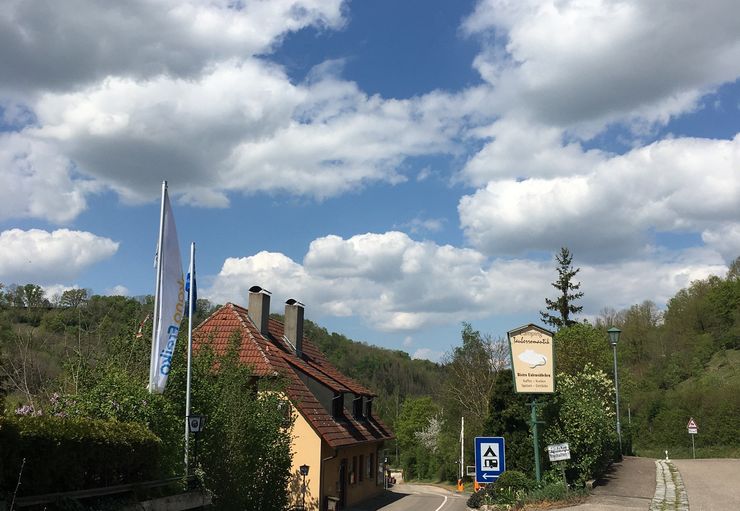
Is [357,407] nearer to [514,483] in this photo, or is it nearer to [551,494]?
[514,483]

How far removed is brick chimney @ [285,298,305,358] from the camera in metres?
33.6

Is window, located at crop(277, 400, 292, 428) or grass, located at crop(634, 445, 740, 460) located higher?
window, located at crop(277, 400, 292, 428)

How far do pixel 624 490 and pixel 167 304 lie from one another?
14691 millimetres

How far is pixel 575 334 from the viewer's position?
42812 millimetres

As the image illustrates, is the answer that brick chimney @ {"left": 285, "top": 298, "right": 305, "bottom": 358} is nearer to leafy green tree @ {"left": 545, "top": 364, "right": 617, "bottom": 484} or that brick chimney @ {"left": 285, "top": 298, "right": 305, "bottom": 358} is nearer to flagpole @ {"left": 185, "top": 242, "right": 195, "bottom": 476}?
leafy green tree @ {"left": 545, "top": 364, "right": 617, "bottom": 484}

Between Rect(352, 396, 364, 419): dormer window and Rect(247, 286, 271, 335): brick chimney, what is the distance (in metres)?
6.32

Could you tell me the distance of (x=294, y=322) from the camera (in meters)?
33.8

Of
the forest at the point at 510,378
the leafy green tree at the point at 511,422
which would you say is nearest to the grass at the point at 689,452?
the forest at the point at 510,378

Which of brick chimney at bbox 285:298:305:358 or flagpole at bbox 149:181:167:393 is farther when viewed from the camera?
brick chimney at bbox 285:298:305:358

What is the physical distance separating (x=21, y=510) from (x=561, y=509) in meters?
12.2

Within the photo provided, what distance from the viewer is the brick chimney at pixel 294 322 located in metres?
33.6

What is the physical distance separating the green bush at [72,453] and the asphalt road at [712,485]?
42.7ft

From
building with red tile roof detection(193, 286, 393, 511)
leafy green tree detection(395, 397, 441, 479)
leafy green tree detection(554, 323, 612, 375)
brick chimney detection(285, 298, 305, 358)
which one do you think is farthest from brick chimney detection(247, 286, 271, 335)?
Result: leafy green tree detection(395, 397, 441, 479)

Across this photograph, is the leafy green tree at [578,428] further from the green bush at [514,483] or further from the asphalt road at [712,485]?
the asphalt road at [712,485]
